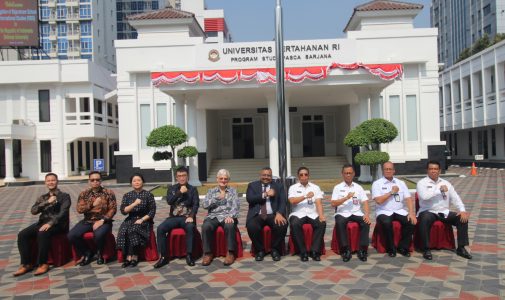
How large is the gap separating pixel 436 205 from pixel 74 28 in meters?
57.5

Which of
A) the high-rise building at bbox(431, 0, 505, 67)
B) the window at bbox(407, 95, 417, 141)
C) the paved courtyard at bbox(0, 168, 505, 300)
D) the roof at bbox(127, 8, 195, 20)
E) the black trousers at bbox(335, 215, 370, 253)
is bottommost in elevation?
the paved courtyard at bbox(0, 168, 505, 300)

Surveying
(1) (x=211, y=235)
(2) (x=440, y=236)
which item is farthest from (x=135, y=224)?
(2) (x=440, y=236)

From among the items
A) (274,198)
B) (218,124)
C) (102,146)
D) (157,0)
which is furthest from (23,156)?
(157,0)

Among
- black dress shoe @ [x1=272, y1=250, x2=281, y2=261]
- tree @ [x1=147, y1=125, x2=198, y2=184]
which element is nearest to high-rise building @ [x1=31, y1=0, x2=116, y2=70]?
tree @ [x1=147, y1=125, x2=198, y2=184]

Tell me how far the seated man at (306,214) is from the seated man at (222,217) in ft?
2.68

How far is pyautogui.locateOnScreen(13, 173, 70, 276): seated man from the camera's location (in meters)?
5.69

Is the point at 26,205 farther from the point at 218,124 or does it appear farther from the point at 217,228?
the point at 218,124

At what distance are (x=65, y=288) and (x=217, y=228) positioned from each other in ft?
6.76

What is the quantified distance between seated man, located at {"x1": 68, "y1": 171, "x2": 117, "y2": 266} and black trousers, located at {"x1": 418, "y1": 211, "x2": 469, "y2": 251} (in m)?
4.34

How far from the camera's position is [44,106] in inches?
958

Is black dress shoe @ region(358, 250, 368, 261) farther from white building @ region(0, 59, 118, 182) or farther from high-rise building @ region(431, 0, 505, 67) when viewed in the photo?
high-rise building @ region(431, 0, 505, 67)

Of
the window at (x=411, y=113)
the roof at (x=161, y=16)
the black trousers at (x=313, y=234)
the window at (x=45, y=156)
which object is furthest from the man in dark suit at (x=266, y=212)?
the window at (x=45, y=156)

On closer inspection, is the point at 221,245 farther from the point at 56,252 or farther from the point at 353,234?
the point at 56,252

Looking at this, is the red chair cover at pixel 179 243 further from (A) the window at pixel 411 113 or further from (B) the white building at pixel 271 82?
(A) the window at pixel 411 113
